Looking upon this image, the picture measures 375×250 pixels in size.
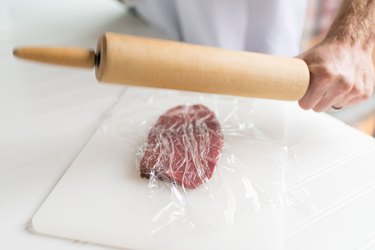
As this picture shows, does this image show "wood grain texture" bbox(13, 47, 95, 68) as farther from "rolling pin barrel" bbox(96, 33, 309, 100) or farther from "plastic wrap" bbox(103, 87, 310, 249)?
"plastic wrap" bbox(103, 87, 310, 249)

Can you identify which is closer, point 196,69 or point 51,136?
point 196,69

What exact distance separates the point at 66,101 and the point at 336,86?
0.47 m

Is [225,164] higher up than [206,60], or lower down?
lower down

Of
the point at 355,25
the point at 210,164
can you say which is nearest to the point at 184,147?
the point at 210,164

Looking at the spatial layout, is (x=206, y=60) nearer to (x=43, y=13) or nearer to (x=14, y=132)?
(x=14, y=132)

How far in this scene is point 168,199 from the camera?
597 millimetres

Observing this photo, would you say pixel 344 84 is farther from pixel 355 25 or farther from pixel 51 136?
pixel 51 136

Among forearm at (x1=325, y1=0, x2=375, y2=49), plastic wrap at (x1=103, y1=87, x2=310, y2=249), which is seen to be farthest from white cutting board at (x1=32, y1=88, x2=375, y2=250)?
forearm at (x1=325, y1=0, x2=375, y2=49)

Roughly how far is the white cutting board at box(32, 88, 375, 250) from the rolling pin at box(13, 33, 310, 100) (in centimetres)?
10

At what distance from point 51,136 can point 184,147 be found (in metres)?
0.22

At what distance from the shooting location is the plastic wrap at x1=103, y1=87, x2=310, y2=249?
563 mm

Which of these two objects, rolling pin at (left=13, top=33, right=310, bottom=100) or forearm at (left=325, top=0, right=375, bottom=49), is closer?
rolling pin at (left=13, top=33, right=310, bottom=100)

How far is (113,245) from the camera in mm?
544

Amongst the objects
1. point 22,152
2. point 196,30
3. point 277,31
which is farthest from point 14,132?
point 277,31
